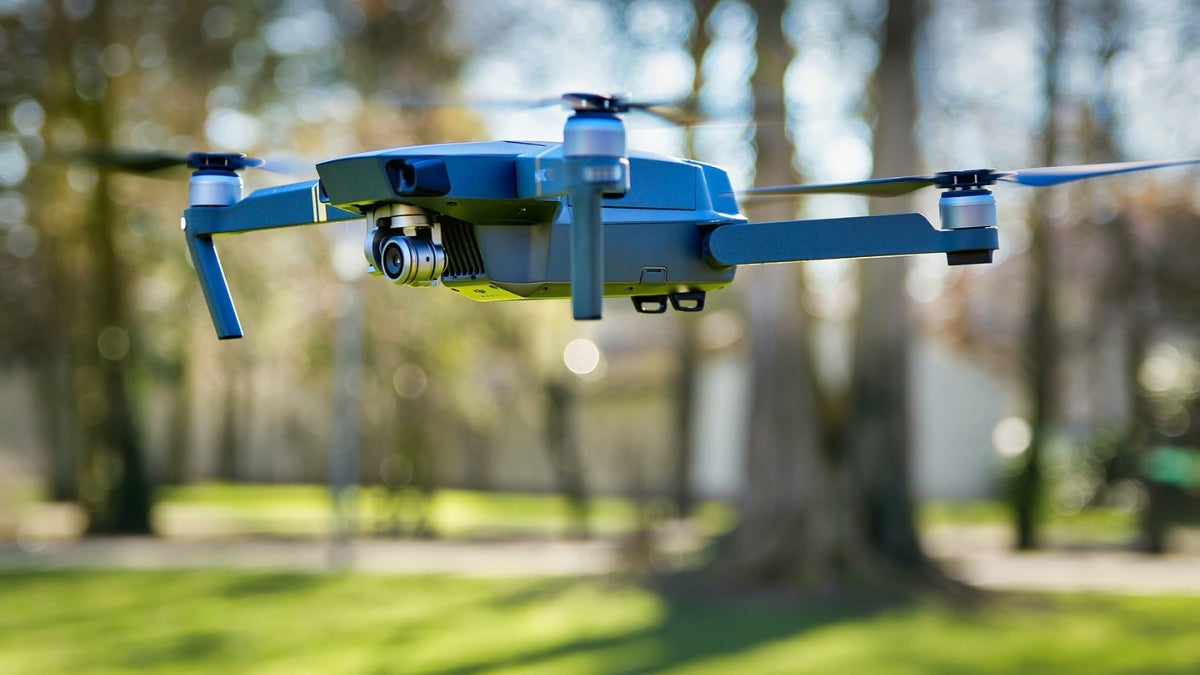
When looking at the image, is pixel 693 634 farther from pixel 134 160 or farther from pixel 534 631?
pixel 134 160

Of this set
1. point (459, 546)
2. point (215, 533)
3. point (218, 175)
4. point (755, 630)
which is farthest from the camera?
point (215, 533)

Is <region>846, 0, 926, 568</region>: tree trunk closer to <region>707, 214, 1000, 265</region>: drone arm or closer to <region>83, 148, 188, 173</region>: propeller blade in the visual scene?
<region>83, 148, 188, 173</region>: propeller blade

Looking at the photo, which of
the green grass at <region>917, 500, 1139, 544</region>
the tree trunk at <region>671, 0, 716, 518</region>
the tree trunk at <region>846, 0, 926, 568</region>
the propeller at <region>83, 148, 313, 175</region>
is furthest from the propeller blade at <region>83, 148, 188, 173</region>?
the tree trunk at <region>671, 0, 716, 518</region>

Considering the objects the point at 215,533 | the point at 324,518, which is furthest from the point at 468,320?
the point at 324,518

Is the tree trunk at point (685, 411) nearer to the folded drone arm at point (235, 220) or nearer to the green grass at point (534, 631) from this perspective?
the green grass at point (534, 631)

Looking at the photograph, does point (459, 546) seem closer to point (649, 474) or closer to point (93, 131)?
point (649, 474)

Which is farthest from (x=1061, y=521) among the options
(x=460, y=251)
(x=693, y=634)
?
(x=460, y=251)

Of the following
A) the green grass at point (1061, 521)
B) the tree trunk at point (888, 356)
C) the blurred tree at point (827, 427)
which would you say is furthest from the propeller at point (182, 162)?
the green grass at point (1061, 521)
